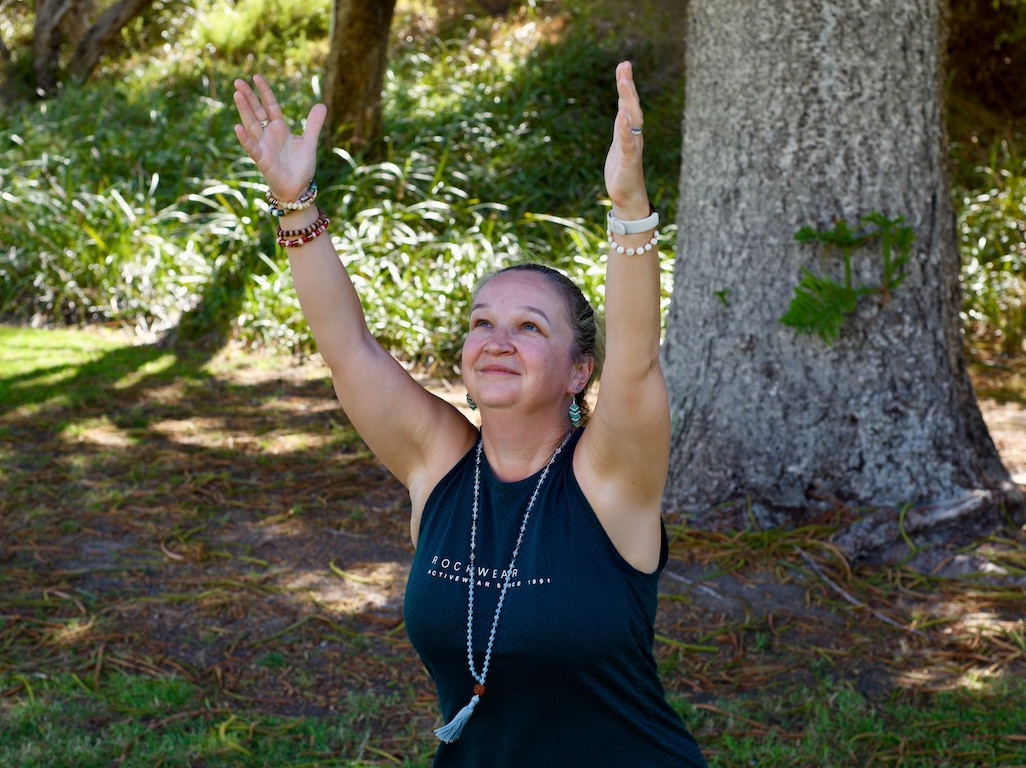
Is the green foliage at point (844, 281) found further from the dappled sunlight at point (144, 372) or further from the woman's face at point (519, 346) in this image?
the dappled sunlight at point (144, 372)

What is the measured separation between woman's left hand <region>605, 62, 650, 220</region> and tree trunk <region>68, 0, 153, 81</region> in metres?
10.5

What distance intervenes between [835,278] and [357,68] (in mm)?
5559

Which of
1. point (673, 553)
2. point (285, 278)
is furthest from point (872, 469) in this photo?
point (285, 278)

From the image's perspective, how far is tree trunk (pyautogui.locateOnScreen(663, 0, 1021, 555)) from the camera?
4.54m

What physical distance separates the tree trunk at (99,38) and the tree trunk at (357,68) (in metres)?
3.31

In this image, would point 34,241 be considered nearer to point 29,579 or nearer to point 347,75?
point 347,75

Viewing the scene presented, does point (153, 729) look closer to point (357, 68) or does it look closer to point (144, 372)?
point (144, 372)

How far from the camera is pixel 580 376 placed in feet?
8.10

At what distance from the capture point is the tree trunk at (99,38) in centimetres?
1170

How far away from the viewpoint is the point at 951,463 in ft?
15.1

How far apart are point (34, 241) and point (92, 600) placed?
202 inches

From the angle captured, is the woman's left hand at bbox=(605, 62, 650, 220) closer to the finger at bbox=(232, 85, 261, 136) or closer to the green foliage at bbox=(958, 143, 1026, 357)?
the finger at bbox=(232, 85, 261, 136)

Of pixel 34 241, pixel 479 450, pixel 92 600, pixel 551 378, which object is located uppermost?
pixel 34 241

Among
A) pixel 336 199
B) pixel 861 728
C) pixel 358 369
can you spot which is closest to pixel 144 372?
pixel 336 199
